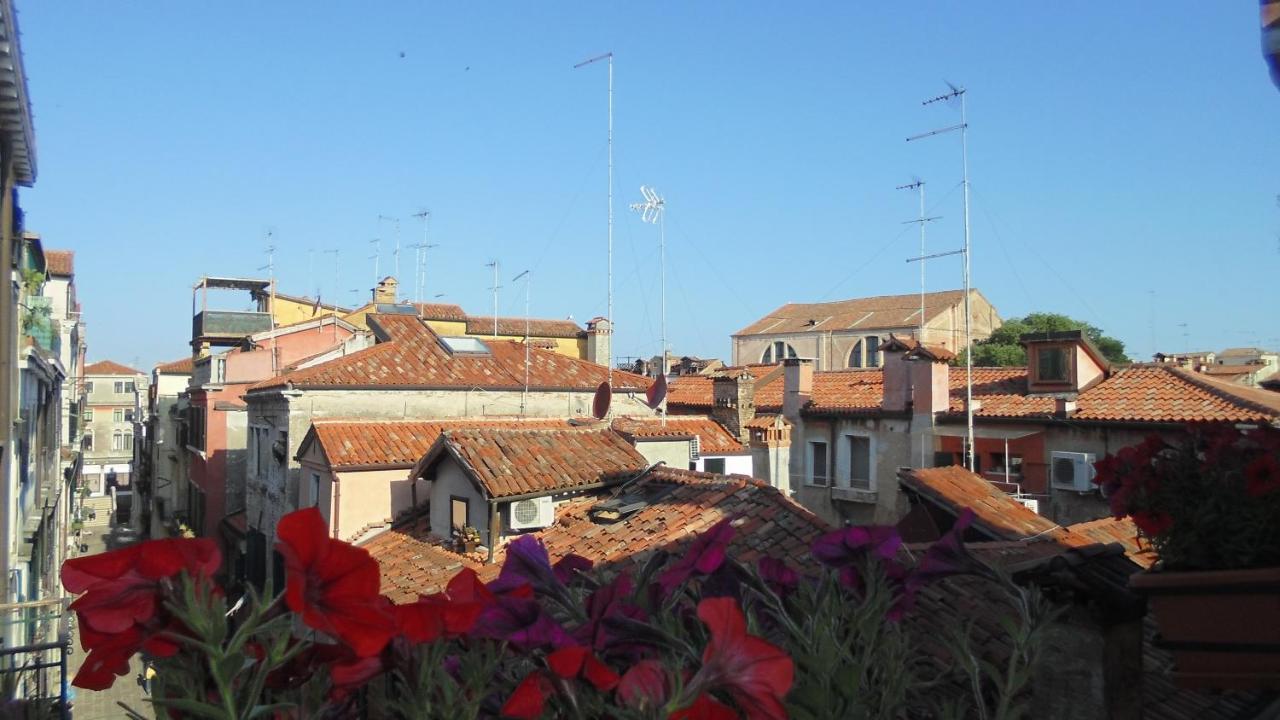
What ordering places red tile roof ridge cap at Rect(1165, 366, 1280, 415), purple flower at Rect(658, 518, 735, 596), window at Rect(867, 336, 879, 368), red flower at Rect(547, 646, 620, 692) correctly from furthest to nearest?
window at Rect(867, 336, 879, 368), red tile roof ridge cap at Rect(1165, 366, 1280, 415), purple flower at Rect(658, 518, 735, 596), red flower at Rect(547, 646, 620, 692)

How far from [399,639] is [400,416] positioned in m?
17.8

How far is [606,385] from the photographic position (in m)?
18.1

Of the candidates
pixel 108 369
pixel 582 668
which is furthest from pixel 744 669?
pixel 108 369

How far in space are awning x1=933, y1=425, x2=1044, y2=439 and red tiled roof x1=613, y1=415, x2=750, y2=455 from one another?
4143 mm

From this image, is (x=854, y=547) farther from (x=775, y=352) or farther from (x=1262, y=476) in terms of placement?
(x=775, y=352)

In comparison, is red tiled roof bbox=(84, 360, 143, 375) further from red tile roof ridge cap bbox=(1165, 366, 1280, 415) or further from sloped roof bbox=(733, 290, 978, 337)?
red tile roof ridge cap bbox=(1165, 366, 1280, 415)

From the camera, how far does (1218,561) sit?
2.80 meters

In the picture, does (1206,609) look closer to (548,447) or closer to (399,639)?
(399,639)

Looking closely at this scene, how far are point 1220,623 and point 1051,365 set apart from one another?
16592mm

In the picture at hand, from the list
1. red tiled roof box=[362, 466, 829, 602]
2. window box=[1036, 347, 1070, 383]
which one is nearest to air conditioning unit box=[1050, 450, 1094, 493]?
window box=[1036, 347, 1070, 383]

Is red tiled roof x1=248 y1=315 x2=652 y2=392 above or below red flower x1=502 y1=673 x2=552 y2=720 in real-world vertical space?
above

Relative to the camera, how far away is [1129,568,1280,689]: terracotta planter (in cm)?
264

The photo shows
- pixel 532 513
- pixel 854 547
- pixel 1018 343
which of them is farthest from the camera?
pixel 1018 343

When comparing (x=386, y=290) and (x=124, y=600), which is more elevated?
(x=386, y=290)
